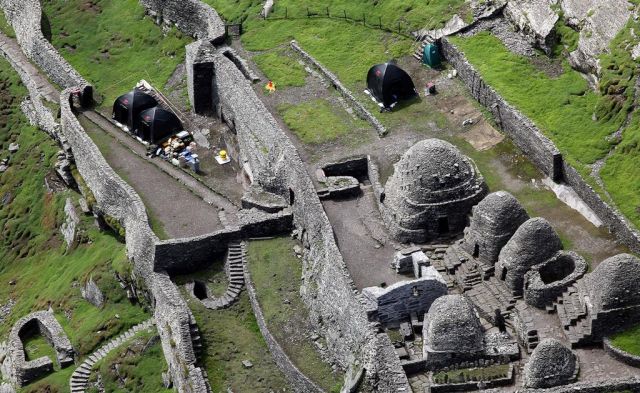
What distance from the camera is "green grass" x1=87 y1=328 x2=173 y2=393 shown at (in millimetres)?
86250

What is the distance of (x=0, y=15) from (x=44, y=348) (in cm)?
4168

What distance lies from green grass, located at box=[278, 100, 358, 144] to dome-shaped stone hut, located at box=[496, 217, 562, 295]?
66.3 ft

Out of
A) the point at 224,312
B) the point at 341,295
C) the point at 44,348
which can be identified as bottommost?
the point at 44,348

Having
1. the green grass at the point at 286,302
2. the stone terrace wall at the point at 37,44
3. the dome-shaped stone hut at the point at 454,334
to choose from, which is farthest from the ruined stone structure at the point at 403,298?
the stone terrace wall at the point at 37,44

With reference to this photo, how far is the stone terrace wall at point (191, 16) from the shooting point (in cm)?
10844

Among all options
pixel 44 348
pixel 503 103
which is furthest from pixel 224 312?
pixel 503 103

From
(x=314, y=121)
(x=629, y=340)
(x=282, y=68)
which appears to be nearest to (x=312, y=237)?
(x=314, y=121)

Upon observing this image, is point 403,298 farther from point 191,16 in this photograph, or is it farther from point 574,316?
point 191,16

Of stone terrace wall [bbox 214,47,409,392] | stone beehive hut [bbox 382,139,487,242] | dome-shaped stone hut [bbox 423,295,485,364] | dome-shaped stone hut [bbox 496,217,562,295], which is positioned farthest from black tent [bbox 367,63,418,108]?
dome-shaped stone hut [bbox 423,295,485,364]

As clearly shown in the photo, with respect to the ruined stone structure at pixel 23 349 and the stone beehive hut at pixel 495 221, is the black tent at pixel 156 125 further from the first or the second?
the stone beehive hut at pixel 495 221

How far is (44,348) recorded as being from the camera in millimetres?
92812

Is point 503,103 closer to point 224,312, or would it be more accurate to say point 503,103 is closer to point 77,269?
point 224,312

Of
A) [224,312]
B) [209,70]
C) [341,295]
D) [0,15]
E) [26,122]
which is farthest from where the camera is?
[0,15]

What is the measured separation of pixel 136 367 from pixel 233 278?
7802 mm
